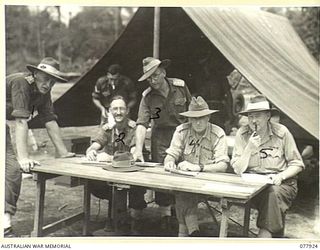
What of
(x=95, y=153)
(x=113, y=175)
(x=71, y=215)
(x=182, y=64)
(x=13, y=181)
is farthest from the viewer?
(x=182, y=64)

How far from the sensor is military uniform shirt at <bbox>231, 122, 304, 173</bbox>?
6.77ft

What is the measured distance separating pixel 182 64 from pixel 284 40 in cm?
90

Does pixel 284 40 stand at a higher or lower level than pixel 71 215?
higher

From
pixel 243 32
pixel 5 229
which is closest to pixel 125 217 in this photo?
pixel 5 229

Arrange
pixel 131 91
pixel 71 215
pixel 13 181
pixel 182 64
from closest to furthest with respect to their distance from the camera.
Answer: pixel 13 181, pixel 71 215, pixel 131 91, pixel 182 64

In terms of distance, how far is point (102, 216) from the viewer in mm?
2508

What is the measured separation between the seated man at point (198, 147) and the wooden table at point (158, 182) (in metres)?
0.08

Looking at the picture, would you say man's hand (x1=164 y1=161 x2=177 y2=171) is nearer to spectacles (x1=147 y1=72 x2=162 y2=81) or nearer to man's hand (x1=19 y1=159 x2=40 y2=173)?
spectacles (x1=147 y1=72 x2=162 y2=81)

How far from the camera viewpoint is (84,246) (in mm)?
2033

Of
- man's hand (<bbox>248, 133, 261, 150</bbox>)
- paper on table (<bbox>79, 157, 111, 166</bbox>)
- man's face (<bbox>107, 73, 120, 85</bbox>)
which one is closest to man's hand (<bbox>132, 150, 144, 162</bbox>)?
paper on table (<bbox>79, 157, 111, 166</bbox>)

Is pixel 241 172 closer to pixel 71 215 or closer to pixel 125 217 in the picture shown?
pixel 125 217

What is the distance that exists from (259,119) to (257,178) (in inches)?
13.8

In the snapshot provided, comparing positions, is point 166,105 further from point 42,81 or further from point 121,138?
point 42,81

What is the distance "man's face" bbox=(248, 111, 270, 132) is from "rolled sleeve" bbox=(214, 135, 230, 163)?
19 centimetres
